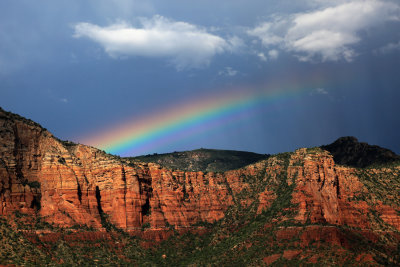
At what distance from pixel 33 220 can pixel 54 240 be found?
29.0ft

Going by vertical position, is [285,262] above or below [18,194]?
below

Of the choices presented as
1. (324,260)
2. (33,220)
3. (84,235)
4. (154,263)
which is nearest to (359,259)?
(324,260)

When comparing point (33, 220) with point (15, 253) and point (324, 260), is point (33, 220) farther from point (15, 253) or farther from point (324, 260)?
point (324, 260)

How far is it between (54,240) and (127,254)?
20.8 metres

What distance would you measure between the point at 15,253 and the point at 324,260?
76453mm

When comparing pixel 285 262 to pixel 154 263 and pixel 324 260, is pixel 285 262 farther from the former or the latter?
pixel 154 263

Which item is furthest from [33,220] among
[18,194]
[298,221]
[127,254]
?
[298,221]

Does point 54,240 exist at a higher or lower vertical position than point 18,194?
lower

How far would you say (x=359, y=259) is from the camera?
180 metres

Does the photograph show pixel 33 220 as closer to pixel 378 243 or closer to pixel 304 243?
pixel 304 243

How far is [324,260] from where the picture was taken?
17900 cm

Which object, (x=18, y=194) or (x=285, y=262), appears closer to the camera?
(x=285, y=262)

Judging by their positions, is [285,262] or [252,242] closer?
[285,262]

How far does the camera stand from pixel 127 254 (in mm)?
199000
